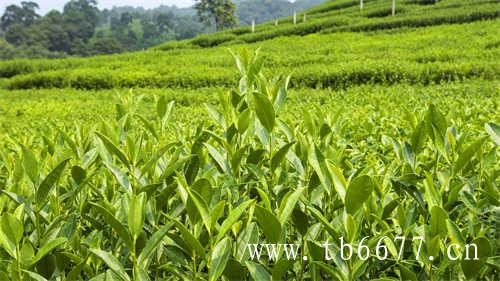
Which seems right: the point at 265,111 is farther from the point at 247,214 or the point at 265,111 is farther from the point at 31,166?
the point at 31,166

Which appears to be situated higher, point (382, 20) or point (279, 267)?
point (382, 20)

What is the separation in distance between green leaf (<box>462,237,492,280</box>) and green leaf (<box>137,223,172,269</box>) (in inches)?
20.1

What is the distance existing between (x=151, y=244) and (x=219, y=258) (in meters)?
0.13

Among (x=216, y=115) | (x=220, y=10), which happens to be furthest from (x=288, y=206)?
(x=220, y=10)

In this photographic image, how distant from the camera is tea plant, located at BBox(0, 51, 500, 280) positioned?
32.7 inches

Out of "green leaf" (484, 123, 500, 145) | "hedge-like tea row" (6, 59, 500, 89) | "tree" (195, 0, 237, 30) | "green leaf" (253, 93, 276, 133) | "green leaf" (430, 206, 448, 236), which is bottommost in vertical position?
"hedge-like tea row" (6, 59, 500, 89)

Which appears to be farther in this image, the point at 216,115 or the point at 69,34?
the point at 69,34

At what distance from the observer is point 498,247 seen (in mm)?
1041

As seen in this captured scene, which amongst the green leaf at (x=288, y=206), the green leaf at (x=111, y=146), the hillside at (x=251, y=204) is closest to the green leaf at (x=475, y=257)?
the hillside at (x=251, y=204)

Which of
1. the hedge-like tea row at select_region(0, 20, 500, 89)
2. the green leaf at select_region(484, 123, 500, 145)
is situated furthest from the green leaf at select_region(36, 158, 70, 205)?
the hedge-like tea row at select_region(0, 20, 500, 89)

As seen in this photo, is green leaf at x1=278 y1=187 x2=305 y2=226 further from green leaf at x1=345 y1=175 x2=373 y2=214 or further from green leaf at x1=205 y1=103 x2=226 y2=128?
green leaf at x1=205 y1=103 x2=226 y2=128

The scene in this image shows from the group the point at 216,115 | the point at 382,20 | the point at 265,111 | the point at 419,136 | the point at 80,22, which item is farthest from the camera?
the point at 80,22

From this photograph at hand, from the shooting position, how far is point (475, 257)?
845mm

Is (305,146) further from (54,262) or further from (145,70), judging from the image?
(145,70)
